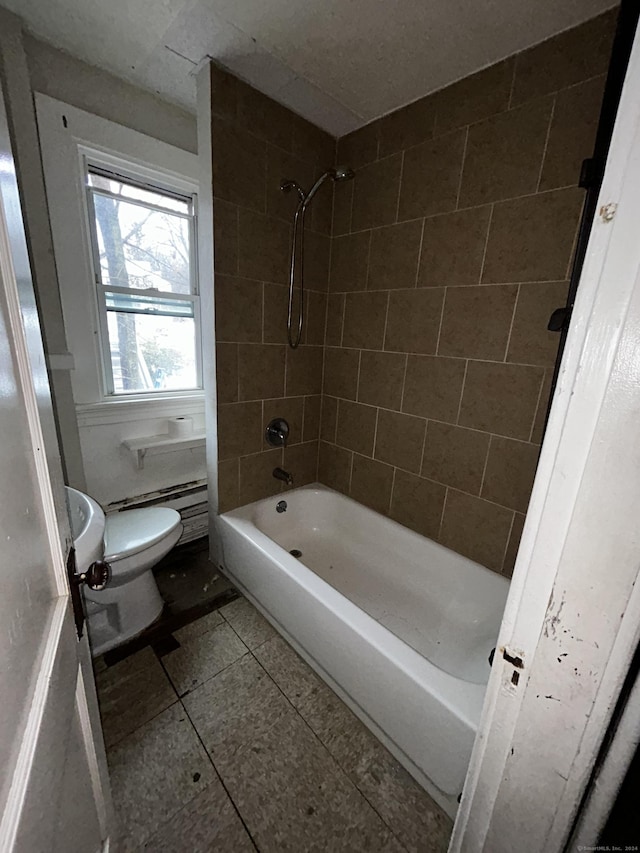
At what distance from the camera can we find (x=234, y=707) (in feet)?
4.19

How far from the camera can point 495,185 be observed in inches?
53.0

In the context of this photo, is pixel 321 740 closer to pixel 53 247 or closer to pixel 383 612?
pixel 383 612

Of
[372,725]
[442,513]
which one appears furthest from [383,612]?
[442,513]

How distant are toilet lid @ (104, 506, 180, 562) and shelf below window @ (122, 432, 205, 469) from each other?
13.2 inches

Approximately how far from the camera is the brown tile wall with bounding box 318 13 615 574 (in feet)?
4.01

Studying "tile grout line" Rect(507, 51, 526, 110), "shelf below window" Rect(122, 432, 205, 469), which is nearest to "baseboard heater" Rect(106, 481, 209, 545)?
"shelf below window" Rect(122, 432, 205, 469)

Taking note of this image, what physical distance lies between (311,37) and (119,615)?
2.51 m

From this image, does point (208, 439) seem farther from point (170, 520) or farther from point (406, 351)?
point (406, 351)

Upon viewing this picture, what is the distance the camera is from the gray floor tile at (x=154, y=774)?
3.20 ft

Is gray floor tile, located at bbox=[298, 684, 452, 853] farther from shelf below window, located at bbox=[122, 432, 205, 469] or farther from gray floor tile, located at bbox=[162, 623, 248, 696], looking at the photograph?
shelf below window, located at bbox=[122, 432, 205, 469]

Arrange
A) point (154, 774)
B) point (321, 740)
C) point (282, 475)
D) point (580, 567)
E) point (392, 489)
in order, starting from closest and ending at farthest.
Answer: point (580, 567) < point (154, 774) < point (321, 740) < point (392, 489) < point (282, 475)

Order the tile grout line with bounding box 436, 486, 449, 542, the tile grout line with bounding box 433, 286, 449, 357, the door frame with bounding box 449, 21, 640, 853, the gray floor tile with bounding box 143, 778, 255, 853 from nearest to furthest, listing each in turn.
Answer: the door frame with bounding box 449, 21, 640, 853 < the gray floor tile with bounding box 143, 778, 255, 853 < the tile grout line with bounding box 433, 286, 449, 357 < the tile grout line with bounding box 436, 486, 449, 542

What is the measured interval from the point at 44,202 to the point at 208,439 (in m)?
1.26

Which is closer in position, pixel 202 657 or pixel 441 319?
pixel 202 657
